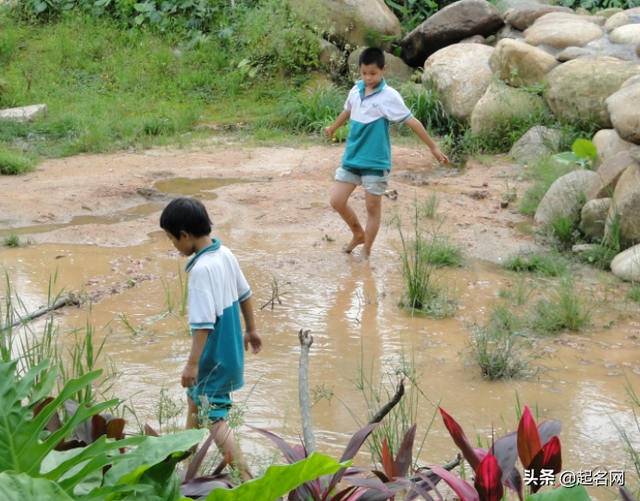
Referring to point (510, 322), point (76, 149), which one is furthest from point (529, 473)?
point (76, 149)

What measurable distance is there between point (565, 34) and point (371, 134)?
4901mm

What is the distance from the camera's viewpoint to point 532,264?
5.88 m

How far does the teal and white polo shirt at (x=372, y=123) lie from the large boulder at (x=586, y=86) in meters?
3.36

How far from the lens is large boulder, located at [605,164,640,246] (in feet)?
19.0

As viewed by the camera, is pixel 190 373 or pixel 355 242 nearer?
pixel 190 373

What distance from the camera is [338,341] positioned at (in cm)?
473

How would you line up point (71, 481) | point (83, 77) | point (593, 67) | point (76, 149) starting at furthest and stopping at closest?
point (83, 77), point (76, 149), point (593, 67), point (71, 481)

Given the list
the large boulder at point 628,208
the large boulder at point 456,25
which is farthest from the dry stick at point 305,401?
Result: the large boulder at point 456,25

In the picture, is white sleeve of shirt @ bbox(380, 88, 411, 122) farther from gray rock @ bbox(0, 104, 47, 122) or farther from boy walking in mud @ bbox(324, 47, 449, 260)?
gray rock @ bbox(0, 104, 47, 122)

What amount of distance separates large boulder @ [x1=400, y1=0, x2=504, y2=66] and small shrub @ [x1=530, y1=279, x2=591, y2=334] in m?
6.97

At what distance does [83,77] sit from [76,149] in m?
3.51

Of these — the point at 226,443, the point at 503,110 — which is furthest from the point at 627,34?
the point at 226,443

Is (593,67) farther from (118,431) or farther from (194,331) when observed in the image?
(118,431)

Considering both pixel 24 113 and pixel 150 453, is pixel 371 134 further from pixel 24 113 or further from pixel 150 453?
pixel 24 113
